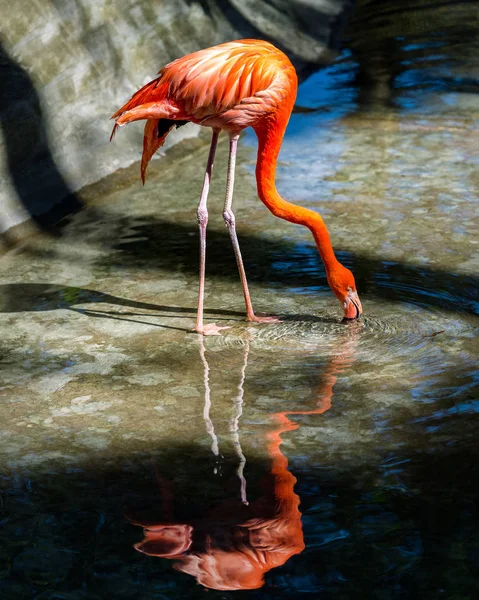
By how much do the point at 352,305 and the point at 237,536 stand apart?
65.8 inches

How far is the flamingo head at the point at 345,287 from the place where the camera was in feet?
14.2

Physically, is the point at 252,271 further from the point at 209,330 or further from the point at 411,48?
the point at 411,48

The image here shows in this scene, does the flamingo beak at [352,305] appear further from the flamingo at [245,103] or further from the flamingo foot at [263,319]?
the flamingo foot at [263,319]

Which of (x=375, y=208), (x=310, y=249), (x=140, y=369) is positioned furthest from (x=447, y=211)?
(x=140, y=369)

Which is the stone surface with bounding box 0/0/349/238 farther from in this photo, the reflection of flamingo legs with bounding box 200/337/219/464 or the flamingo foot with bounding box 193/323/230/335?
the reflection of flamingo legs with bounding box 200/337/219/464

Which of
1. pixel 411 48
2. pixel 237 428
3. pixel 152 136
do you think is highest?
pixel 152 136

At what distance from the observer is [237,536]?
291 centimetres

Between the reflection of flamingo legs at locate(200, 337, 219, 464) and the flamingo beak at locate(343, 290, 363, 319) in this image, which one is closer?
the reflection of flamingo legs at locate(200, 337, 219, 464)

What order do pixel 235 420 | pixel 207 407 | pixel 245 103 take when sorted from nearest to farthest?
pixel 235 420 → pixel 207 407 → pixel 245 103

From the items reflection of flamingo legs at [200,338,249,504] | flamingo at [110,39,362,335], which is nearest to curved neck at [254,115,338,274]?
flamingo at [110,39,362,335]

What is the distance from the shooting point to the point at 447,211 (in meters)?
5.72

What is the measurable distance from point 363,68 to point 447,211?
132 inches

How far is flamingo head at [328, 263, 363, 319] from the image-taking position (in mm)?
4324

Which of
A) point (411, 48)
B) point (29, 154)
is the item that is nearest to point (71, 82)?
point (29, 154)
